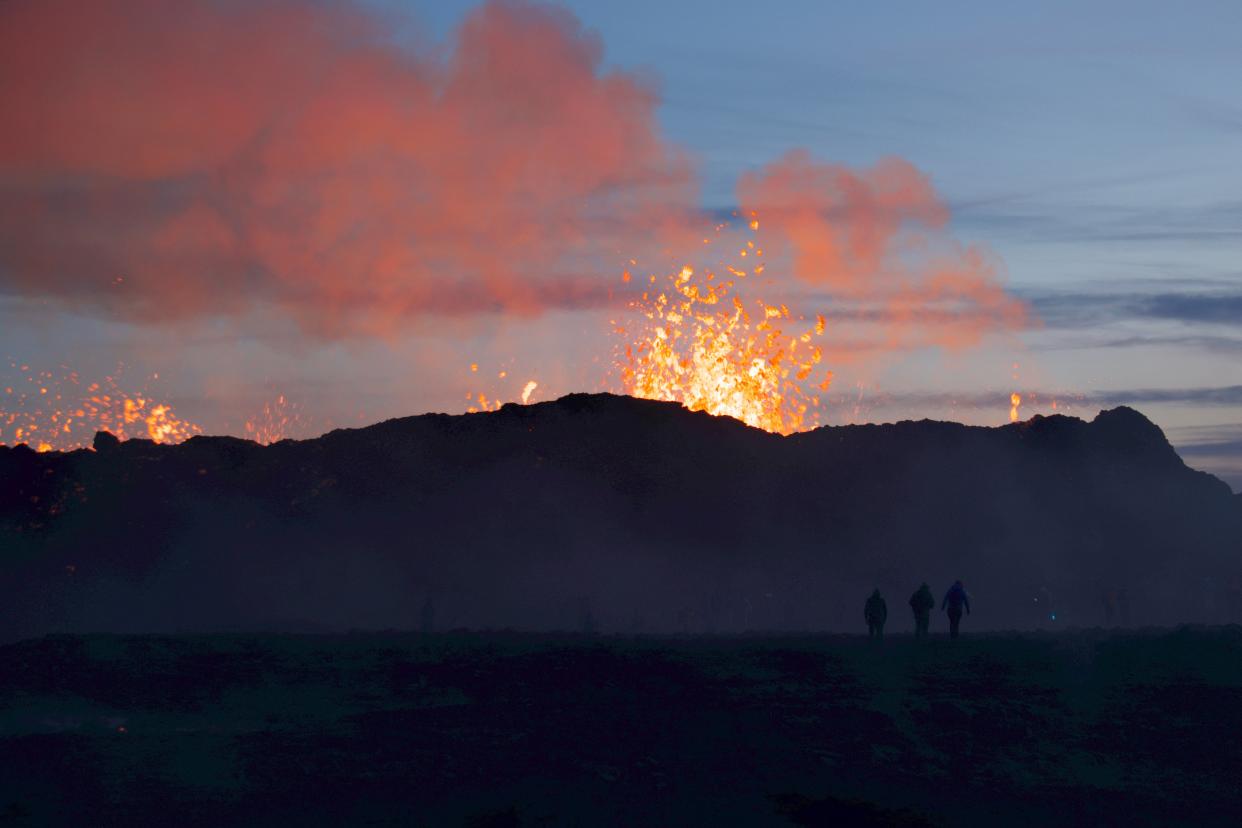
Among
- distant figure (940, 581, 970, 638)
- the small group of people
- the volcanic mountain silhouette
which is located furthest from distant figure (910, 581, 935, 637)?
the volcanic mountain silhouette

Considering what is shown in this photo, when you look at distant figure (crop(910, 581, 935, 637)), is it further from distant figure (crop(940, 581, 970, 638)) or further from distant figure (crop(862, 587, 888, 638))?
distant figure (crop(862, 587, 888, 638))

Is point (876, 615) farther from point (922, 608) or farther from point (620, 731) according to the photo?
point (620, 731)

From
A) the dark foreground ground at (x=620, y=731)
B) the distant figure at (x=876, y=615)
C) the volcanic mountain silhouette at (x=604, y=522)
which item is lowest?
the dark foreground ground at (x=620, y=731)

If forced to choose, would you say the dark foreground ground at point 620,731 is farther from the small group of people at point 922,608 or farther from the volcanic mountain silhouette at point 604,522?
the volcanic mountain silhouette at point 604,522

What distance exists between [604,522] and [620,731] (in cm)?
8355

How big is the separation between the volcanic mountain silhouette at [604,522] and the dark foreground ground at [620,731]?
158 ft

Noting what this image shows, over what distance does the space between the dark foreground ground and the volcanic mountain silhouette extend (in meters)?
48.0

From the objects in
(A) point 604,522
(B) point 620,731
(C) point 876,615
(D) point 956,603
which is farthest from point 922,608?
(A) point 604,522

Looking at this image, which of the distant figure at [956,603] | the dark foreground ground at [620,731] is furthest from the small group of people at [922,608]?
the dark foreground ground at [620,731]

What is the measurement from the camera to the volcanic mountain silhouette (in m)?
101

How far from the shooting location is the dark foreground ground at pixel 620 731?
103ft

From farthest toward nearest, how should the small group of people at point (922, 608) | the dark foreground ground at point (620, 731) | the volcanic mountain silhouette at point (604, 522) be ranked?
the volcanic mountain silhouette at point (604, 522) → the small group of people at point (922, 608) → the dark foreground ground at point (620, 731)

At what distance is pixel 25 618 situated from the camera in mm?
96438

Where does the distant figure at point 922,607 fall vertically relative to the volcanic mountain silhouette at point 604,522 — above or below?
below
